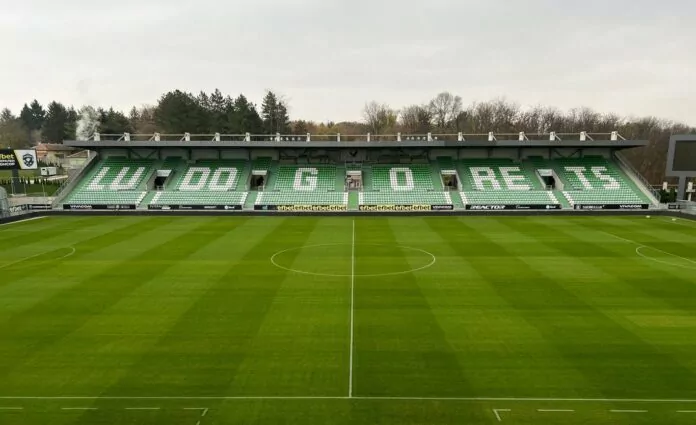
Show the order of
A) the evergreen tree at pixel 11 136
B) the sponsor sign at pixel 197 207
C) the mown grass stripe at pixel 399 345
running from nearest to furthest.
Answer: the mown grass stripe at pixel 399 345 < the sponsor sign at pixel 197 207 < the evergreen tree at pixel 11 136

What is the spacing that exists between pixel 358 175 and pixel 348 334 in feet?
114

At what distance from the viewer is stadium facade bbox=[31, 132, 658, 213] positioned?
4103 cm

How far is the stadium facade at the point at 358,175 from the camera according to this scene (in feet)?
135

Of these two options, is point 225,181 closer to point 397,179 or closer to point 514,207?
point 397,179

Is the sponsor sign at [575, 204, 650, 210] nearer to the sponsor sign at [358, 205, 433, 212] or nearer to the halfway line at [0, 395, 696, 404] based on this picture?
the sponsor sign at [358, 205, 433, 212]

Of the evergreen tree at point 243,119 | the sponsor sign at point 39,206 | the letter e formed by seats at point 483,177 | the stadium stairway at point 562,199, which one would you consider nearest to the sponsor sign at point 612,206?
the stadium stairway at point 562,199

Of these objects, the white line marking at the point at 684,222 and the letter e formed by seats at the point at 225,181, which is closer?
the white line marking at the point at 684,222

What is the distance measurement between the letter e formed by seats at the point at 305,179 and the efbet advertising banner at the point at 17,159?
2352cm

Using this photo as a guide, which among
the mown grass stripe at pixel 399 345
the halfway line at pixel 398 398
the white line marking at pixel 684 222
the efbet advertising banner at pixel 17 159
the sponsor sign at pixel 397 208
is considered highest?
the efbet advertising banner at pixel 17 159

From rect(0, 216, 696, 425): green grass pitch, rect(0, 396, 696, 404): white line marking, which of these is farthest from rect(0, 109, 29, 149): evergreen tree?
rect(0, 396, 696, 404): white line marking

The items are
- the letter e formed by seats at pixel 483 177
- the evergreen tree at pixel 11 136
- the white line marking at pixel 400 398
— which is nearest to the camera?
the white line marking at pixel 400 398

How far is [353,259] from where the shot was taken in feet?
74.0

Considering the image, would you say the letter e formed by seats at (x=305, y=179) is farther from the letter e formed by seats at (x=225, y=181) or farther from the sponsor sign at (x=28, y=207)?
the sponsor sign at (x=28, y=207)

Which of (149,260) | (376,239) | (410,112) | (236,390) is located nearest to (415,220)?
(376,239)
